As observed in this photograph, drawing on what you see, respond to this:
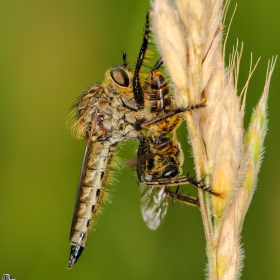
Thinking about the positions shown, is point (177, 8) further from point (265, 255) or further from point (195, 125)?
point (265, 255)

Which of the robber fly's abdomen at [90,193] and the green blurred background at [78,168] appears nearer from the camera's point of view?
the robber fly's abdomen at [90,193]

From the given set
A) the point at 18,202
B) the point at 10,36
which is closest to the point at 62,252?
the point at 18,202

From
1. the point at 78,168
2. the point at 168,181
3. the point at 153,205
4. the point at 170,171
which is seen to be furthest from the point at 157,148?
the point at 78,168

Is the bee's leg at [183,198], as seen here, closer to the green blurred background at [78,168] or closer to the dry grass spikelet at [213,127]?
the green blurred background at [78,168]

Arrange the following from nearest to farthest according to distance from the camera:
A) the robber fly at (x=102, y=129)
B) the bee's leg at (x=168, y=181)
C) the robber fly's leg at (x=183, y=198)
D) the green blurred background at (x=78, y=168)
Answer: the bee's leg at (x=168, y=181), the robber fly's leg at (x=183, y=198), the robber fly at (x=102, y=129), the green blurred background at (x=78, y=168)

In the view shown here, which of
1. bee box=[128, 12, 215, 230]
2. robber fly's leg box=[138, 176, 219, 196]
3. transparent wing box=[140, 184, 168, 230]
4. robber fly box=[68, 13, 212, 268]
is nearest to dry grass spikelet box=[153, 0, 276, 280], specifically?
robber fly's leg box=[138, 176, 219, 196]

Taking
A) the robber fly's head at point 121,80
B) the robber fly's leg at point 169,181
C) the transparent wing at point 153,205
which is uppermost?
the robber fly's head at point 121,80

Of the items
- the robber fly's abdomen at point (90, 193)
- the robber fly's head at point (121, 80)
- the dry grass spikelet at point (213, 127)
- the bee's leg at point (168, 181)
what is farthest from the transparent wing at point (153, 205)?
the dry grass spikelet at point (213, 127)
